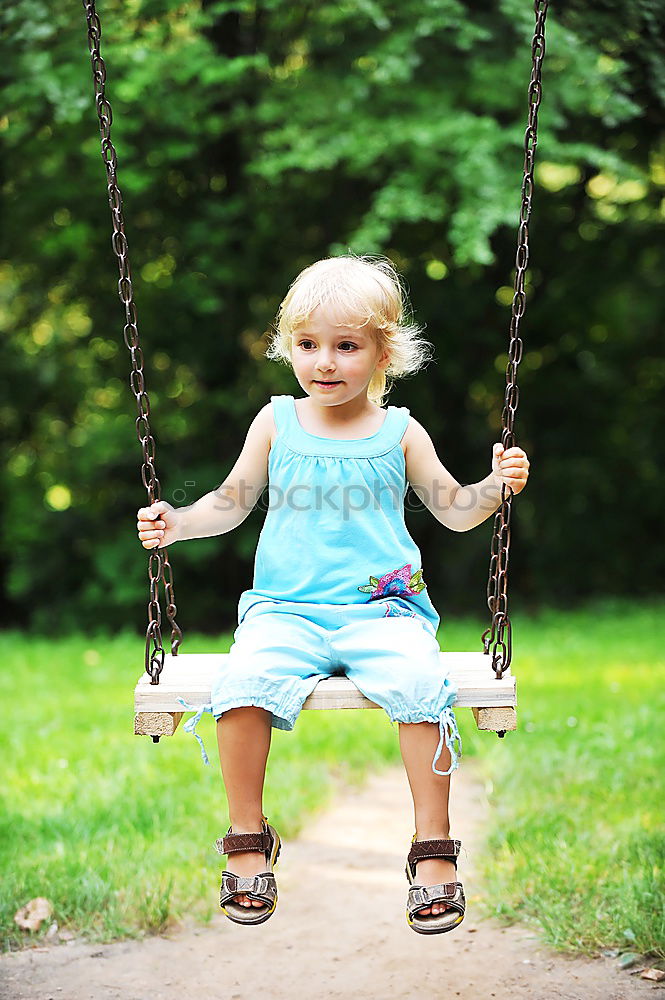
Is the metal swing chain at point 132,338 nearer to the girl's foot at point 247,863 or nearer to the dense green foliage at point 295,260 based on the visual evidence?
the girl's foot at point 247,863

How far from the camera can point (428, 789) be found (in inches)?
103

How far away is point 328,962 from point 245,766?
1.11 meters

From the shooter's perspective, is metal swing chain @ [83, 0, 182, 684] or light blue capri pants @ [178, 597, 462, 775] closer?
light blue capri pants @ [178, 597, 462, 775]

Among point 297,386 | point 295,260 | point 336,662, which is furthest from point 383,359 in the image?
point 295,260

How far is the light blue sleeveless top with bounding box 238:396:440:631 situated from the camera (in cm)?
292

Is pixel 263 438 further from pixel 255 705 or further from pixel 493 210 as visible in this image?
pixel 493 210

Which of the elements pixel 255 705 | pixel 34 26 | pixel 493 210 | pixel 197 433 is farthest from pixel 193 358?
pixel 255 705

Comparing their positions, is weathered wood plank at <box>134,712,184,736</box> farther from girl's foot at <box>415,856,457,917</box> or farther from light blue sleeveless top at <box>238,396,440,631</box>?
girl's foot at <box>415,856,457,917</box>

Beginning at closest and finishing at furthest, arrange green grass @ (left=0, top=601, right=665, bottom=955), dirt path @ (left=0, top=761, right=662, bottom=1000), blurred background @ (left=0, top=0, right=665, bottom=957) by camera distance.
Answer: dirt path @ (left=0, top=761, right=662, bottom=1000), green grass @ (left=0, top=601, right=665, bottom=955), blurred background @ (left=0, top=0, right=665, bottom=957)

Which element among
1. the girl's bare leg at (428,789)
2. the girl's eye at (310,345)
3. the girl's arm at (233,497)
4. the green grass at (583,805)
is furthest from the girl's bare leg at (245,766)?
the green grass at (583,805)

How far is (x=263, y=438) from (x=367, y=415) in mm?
289

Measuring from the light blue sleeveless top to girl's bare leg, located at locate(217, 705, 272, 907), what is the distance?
1.16ft

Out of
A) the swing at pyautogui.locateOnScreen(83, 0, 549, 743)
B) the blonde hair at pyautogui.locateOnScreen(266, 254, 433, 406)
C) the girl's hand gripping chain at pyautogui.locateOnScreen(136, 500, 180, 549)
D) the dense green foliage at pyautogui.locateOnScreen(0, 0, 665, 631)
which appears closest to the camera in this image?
the swing at pyautogui.locateOnScreen(83, 0, 549, 743)

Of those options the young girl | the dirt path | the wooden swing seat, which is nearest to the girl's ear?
the young girl
